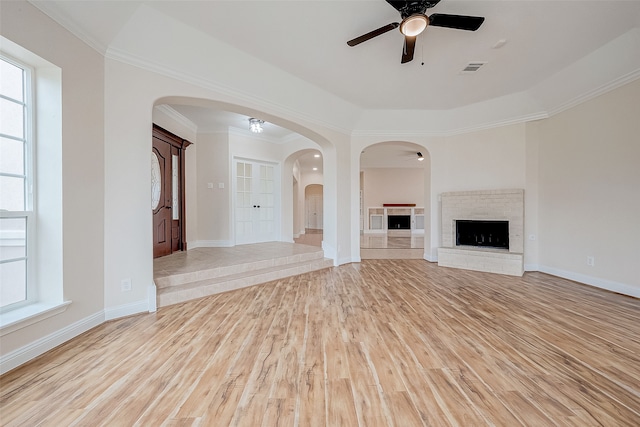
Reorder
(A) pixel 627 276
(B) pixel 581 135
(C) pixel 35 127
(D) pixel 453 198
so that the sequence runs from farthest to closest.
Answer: (D) pixel 453 198 → (B) pixel 581 135 → (A) pixel 627 276 → (C) pixel 35 127

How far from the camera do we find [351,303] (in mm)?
3027

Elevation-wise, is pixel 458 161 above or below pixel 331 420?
above

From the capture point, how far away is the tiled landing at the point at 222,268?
3149 mm

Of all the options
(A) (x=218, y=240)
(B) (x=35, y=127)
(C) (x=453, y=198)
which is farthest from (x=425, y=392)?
(A) (x=218, y=240)

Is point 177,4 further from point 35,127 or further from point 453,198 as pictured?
point 453,198

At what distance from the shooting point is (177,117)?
16.1 feet

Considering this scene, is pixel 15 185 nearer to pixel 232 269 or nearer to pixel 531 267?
pixel 232 269

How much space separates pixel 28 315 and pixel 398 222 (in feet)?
32.8

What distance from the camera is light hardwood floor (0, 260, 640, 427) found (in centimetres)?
135

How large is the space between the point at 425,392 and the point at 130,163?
10.7 ft

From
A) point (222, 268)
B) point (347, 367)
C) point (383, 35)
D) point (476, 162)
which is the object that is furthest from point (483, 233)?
point (222, 268)

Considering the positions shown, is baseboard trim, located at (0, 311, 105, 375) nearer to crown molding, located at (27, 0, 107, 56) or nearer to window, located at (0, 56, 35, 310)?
window, located at (0, 56, 35, 310)

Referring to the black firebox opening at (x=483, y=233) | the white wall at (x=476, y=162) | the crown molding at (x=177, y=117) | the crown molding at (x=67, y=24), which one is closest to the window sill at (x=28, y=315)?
the crown molding at (x=67, y=24)

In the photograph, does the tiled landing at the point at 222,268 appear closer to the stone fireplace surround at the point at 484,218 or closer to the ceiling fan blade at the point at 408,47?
the stone fireplace surround at the point at 484,218
